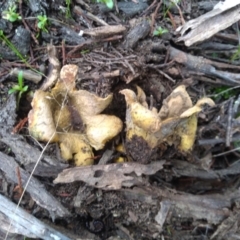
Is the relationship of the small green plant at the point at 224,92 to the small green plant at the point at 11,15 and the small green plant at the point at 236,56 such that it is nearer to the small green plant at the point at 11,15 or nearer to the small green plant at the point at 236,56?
the small green plant at the point at 236,56

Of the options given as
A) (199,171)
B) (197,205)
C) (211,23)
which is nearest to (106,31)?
(211,23)

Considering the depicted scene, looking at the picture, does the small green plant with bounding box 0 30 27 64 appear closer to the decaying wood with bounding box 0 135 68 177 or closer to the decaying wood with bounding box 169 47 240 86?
the decaying wood with bounding box 0 135 68 177

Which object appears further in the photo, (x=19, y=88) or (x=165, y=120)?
(x=19, y=88)

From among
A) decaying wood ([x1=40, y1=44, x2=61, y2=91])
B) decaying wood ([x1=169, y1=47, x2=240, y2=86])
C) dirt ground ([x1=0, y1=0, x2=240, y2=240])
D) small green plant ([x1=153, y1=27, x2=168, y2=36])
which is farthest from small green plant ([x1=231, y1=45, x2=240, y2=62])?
decaying wood ([x1=40, y1=44, x2=61, y2=91])

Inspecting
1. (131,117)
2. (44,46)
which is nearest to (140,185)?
(131,117)

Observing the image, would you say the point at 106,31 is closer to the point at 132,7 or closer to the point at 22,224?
the point at 132,7

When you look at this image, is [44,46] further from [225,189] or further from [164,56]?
[225,189]
